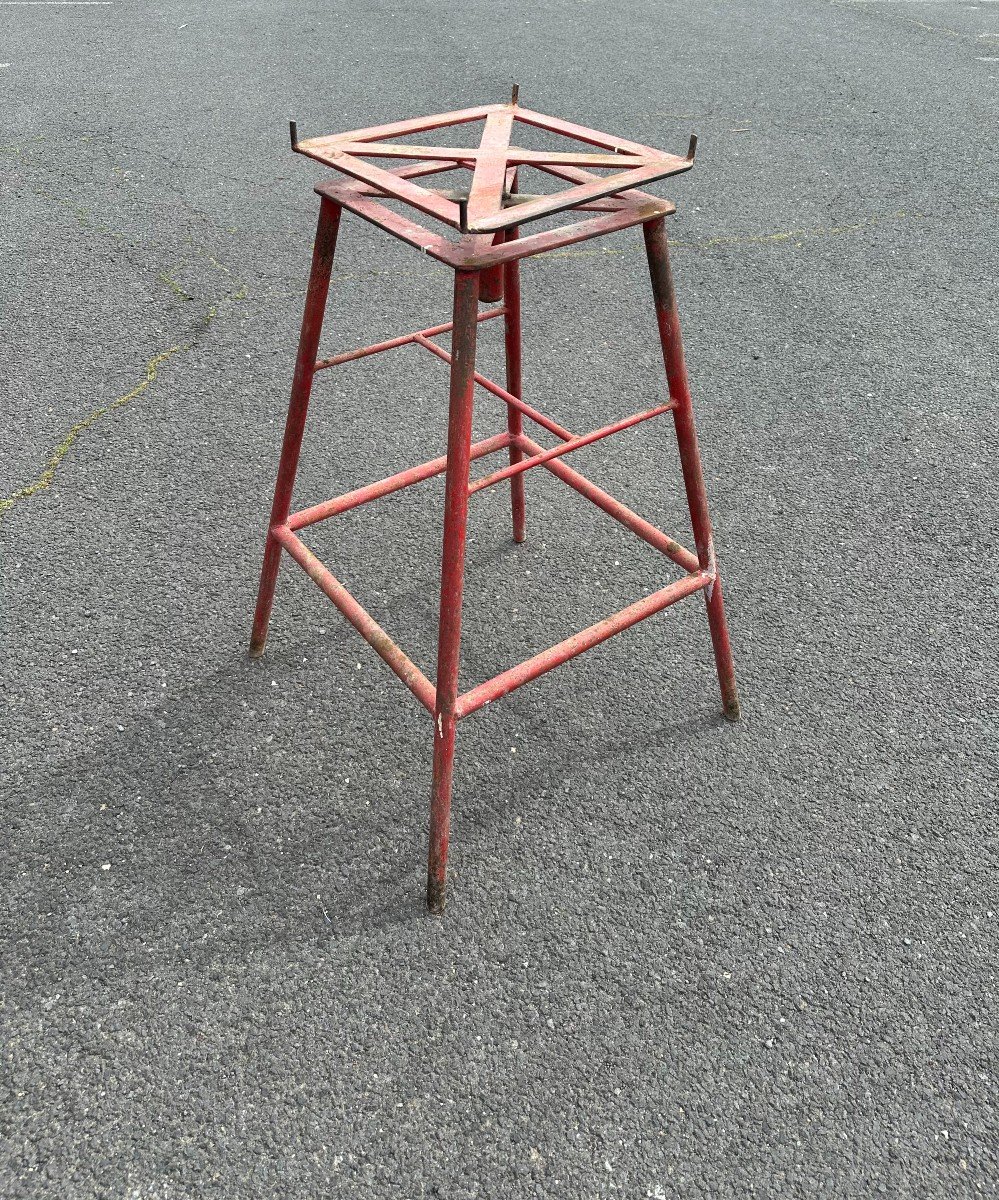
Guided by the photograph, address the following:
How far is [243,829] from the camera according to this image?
1.64 meters

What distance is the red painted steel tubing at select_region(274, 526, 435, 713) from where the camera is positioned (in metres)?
1.51

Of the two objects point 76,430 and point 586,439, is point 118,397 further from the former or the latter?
point 586,439

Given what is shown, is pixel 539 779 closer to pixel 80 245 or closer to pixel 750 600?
pixel 750 600

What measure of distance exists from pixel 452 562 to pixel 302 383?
1.47 feet

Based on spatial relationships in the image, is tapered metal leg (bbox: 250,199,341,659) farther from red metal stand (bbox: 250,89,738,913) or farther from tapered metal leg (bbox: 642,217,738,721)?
tapered metal leg (bbox: 642,217,738,721)

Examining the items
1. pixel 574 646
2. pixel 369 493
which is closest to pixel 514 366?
pixel 369 493

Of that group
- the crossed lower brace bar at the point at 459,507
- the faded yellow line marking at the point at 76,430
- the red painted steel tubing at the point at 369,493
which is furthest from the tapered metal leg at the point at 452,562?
the faded yellow line marking at the point at 76,430

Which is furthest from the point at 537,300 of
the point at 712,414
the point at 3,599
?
the point at 3,599

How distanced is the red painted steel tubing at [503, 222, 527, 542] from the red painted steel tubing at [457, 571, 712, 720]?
1.29 ft

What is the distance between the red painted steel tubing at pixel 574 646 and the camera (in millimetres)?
1496

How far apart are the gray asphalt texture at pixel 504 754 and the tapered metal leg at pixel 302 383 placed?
201 millimetres

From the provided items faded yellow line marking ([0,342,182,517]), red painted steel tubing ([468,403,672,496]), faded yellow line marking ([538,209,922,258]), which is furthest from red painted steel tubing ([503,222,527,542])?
faded yellow line marking ([538,209,922,258])

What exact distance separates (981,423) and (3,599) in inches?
103

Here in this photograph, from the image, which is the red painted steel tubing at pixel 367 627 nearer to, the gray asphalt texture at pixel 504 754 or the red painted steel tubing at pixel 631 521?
the gray asphalt texture at pixel 504 754
